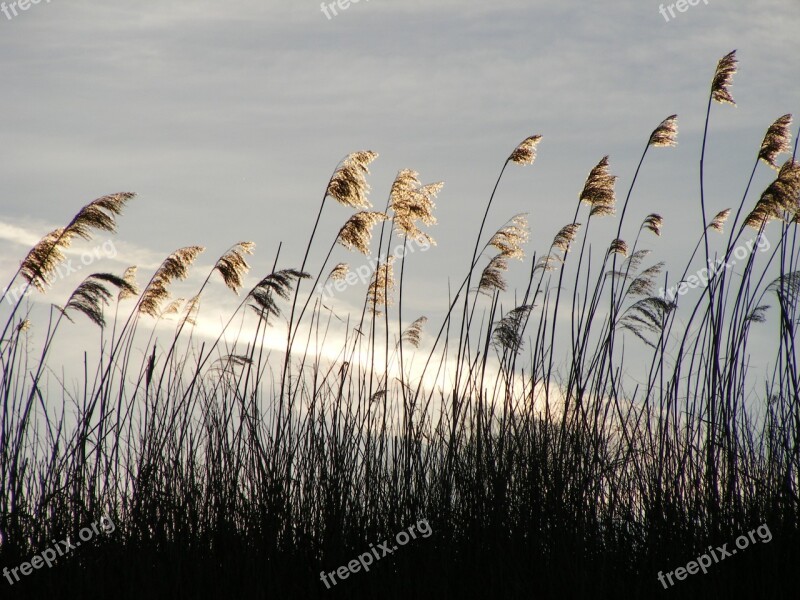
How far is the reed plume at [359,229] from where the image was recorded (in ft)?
15.4

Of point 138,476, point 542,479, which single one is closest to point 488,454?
point 542,479

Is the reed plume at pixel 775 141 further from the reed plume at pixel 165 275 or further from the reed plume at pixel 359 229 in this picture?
the reed plume at pixel 165 275

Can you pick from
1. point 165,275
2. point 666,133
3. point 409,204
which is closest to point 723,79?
point 666,133

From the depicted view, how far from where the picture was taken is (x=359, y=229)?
4.71 m

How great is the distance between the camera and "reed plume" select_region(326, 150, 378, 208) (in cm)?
463

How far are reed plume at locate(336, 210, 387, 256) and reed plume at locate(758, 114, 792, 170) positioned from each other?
221 cm

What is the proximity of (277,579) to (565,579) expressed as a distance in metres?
1.33

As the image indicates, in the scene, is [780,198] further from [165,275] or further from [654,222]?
[165,275]

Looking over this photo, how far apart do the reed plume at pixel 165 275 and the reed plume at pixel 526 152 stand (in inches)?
82.4

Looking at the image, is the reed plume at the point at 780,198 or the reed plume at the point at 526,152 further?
the reed plume at the point at 526,152

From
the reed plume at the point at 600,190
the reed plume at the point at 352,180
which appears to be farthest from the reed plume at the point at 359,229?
the reed plume at the point at 600,190

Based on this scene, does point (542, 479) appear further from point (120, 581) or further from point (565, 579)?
point (120, 581)

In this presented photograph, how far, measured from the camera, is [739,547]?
367 centimetres

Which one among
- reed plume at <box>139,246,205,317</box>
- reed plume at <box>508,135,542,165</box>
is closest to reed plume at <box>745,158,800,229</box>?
reed plume at <box>508,135,542,165</box>
